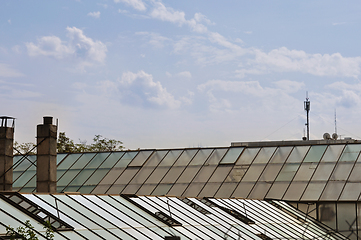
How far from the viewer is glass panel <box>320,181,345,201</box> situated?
111 ft

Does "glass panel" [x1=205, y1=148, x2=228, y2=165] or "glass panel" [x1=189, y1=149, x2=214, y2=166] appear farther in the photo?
"glass panel" [x1=189, y1=149, x2=214, y2=166]

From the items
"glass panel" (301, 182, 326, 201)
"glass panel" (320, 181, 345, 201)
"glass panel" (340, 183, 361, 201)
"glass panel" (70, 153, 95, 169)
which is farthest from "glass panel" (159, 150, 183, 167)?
"glass panel" (340, 183, 361, 201)

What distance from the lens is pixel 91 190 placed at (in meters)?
40.8

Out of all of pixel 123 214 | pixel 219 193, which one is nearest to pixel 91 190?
pixel 219 193

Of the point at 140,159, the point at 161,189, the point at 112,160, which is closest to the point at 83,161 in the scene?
the point at 112,160

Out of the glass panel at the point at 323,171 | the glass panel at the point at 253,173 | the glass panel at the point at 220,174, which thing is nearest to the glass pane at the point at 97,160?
the glass panel at the point at 220,174

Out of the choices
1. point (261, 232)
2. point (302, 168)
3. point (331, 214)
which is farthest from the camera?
point (302, 168)

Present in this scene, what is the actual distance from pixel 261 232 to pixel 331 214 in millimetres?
11004

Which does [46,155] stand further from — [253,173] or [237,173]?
[253,173]

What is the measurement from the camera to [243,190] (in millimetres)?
36625

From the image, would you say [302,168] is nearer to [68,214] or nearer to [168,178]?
[168,178]

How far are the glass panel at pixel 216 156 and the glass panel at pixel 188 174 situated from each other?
43.1 inches

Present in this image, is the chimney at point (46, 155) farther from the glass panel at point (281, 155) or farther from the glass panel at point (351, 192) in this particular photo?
the glass panel at point (351, 192)

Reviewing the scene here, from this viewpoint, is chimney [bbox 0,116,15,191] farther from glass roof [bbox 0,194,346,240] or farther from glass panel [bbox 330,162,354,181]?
glass panel [bbox 330,162,354,181]
